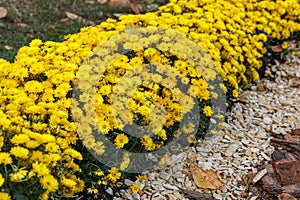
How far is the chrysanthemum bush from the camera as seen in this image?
2.56 meters

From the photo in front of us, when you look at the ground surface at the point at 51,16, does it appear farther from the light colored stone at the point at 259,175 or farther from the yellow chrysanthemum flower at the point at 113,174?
the light colored stone at the point at 259,175

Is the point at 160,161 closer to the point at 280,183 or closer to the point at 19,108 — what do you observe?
the point at 280,183

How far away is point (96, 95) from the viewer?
3256 millimetres

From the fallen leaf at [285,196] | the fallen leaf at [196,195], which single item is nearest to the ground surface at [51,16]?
the fallen leaf at [196,195]

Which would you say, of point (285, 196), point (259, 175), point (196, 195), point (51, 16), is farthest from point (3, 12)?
point (285, 196)

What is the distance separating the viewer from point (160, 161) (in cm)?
364

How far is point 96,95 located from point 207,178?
41.9 inches

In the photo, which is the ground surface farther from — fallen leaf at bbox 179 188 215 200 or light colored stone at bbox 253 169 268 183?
light colored stone at bbox 253 169 268 183

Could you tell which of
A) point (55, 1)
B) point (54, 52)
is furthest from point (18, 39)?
point (54, 52)

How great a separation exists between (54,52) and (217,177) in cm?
153

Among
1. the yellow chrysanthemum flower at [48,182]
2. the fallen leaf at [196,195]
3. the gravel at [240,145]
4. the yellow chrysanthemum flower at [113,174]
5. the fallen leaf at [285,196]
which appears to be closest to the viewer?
the yellow chrysanthemum flower at [48,182]

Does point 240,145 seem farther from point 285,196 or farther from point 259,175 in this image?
point 285,196

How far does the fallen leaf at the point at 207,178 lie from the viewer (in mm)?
3590

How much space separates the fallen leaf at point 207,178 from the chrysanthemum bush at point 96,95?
13.2 inches
